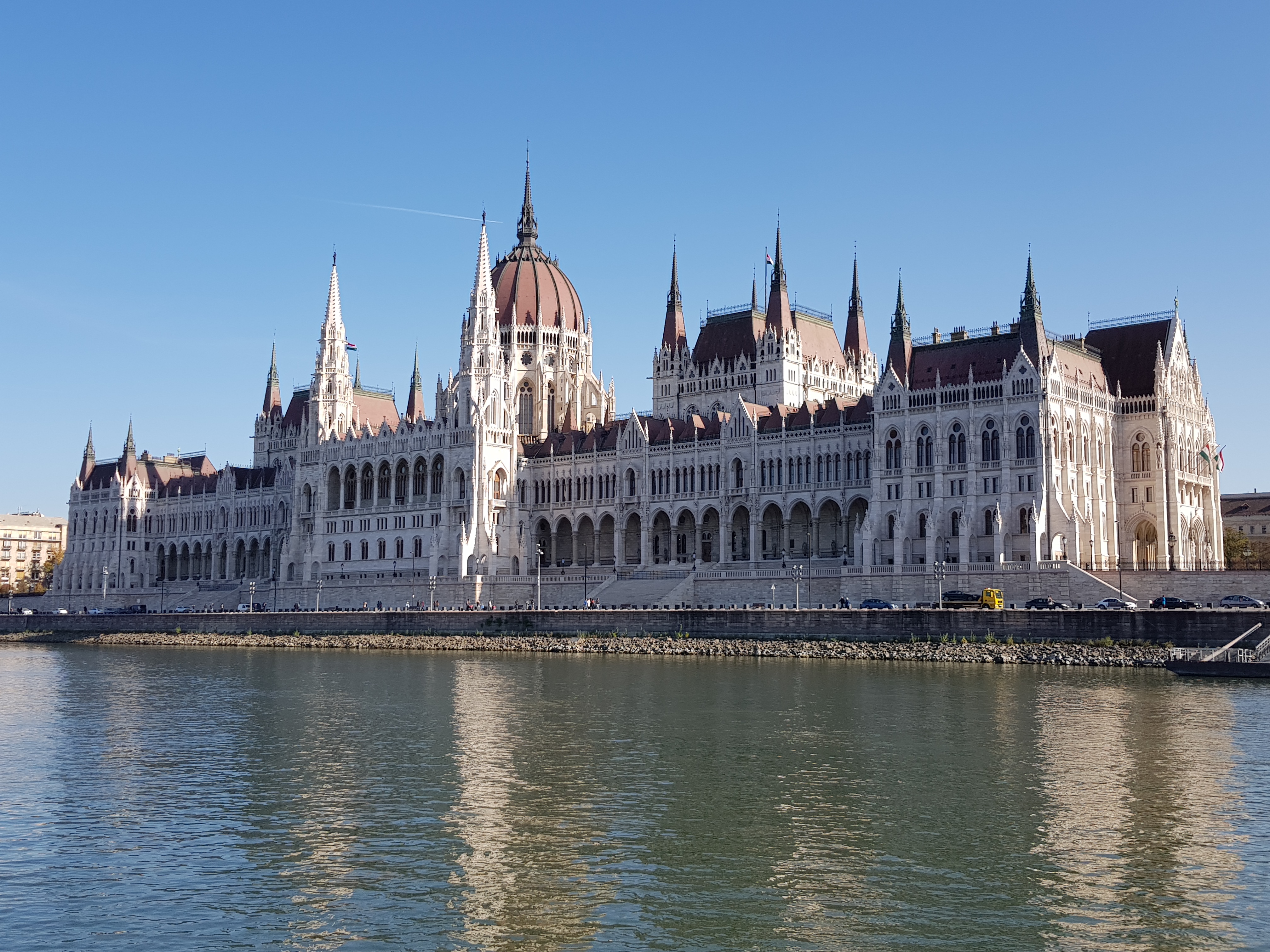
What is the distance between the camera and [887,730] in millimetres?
48438

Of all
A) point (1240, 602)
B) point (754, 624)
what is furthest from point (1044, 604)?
point (754, 624)

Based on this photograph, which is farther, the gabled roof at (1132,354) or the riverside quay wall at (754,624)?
the gabled roof at (1132,354)

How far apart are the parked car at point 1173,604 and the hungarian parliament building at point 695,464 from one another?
11.9 metres

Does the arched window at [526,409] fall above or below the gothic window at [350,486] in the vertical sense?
above

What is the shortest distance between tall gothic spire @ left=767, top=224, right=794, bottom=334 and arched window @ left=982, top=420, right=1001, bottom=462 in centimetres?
3369

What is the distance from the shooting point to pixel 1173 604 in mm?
81000

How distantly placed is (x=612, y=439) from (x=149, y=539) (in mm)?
71739

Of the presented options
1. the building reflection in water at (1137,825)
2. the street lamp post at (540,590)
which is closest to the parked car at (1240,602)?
the building reflection in water at (1137,825)

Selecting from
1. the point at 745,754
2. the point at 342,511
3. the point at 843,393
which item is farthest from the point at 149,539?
the point at 745,754

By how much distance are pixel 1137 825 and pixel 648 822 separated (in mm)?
11113

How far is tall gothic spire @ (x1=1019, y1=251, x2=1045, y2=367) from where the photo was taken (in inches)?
3935

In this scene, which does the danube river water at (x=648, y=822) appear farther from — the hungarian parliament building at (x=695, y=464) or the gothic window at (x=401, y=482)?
the gothic window at (x=401, y=482)

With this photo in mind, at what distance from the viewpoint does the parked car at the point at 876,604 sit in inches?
3627

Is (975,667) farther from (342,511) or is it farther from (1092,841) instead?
(342,511)
